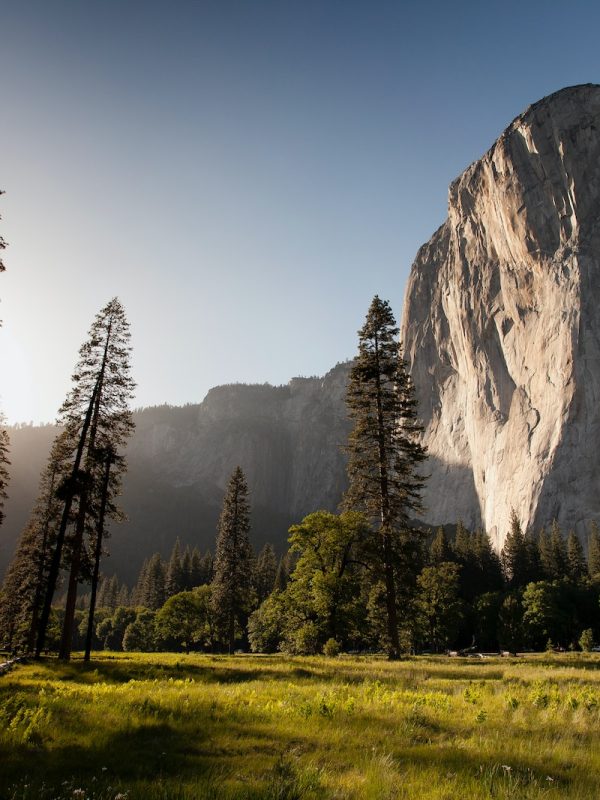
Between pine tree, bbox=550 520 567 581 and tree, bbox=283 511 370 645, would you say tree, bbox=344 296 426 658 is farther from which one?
pine tree, bbox=550 520 567 581

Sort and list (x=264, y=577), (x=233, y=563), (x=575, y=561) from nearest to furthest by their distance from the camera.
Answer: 1. (x=233, y=563)
2. (x=575, y=561)
3. (x=264, y=577)

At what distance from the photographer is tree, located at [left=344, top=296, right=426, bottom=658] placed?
25016 mm

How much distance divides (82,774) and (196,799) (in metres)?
1.44

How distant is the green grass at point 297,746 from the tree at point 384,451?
14.5 metres

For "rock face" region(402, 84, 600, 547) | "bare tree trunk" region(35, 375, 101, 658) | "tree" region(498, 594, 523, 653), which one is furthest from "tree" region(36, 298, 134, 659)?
"rock face" region(402, 84, 600, 547)

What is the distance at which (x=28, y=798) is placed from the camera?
175 inches

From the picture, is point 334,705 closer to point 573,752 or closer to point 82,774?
point 573,752

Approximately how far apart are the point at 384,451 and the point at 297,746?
2016cm

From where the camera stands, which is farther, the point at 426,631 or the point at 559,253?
the point at 559,253

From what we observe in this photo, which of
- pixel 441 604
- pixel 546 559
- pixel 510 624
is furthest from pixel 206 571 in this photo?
pixel 546 559

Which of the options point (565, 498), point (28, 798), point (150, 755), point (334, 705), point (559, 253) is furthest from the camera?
point (559, 253)

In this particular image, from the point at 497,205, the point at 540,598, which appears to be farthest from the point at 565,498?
the point at 497,205

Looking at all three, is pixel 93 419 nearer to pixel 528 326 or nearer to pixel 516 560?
pixel 516 560

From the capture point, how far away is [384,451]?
26.0 meters
